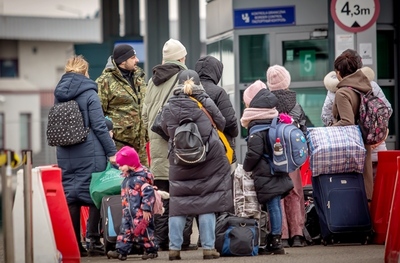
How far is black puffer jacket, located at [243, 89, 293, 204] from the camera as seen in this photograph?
11.9m

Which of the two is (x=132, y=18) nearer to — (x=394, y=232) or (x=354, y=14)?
(x=354, y=14)

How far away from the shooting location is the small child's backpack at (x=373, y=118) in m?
12.6

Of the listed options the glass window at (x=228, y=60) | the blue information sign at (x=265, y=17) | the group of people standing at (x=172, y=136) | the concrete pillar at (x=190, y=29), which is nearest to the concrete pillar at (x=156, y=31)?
the concrete pillar at (x=190, y=29)

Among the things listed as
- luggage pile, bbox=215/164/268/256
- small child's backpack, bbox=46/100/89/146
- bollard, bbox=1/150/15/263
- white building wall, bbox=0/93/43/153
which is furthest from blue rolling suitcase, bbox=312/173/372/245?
white building wall, bbox=0/93/43/153

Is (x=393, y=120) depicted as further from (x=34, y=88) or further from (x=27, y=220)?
(x=34, y=88)

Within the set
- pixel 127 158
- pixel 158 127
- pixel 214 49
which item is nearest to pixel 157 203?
pixel 127 158

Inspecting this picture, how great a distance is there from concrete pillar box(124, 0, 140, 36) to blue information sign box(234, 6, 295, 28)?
20.6ft

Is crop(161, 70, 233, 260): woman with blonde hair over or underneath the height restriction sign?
underneath

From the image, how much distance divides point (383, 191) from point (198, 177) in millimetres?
2186

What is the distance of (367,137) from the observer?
500 inches

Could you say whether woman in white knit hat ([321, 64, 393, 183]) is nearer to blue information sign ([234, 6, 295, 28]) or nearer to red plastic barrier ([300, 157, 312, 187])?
red plastic barrier ([300, 157, 312, 187])

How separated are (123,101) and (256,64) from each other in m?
6.71

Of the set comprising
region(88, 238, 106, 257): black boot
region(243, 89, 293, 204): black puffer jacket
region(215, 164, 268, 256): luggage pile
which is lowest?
region(88, 238, 106, 257): black boot

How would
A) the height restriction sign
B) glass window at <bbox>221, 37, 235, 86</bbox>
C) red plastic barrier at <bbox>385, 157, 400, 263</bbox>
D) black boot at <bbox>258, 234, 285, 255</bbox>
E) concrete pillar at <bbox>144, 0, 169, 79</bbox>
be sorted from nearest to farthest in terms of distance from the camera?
red plastic barrier at <bbox>385, 157, 400, 263</bbox> < black boot at <bbox>258, 234, 285, 255</bbox> < the height restriction sign < glass window at <bbox>221, 37, 235, 86</bbox> < concrete pillar at <bbox>144, 0, 169, 79</bbox>
